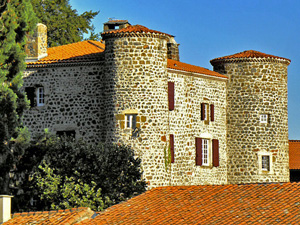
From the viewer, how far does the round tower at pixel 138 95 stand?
160ft

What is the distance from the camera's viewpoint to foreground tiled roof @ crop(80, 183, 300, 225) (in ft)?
114

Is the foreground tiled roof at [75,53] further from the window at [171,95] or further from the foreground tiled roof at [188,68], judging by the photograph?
the window at [171,95]

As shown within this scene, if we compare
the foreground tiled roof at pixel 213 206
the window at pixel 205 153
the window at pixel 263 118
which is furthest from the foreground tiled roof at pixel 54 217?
the window at pixel 263 118

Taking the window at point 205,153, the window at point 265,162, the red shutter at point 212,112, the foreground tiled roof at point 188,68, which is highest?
the foreground tiled roof at point 188,68

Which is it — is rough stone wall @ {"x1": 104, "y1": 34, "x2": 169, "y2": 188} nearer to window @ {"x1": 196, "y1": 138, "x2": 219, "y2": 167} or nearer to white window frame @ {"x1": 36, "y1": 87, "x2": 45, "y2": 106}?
white window frame @ {"x1": 36, "y1": 87, "x2": 45, "y2": 106}

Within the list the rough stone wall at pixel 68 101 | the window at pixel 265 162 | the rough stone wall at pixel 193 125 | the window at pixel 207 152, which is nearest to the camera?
the rough stone wall at pixel 68 101

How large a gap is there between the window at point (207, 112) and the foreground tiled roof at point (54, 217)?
17984 millimetres

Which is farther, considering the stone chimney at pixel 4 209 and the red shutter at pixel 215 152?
the red shutter at pixel 215 152

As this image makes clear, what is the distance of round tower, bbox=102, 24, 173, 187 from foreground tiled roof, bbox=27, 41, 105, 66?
6.80 ft

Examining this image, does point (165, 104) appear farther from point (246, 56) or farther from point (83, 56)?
point (246, 56)

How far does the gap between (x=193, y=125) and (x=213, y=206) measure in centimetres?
1742

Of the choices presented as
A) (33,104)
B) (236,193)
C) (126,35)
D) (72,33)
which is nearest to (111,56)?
(126,35)

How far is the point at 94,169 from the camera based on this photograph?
152 feet

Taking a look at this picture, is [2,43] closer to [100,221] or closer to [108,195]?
[108,195]
